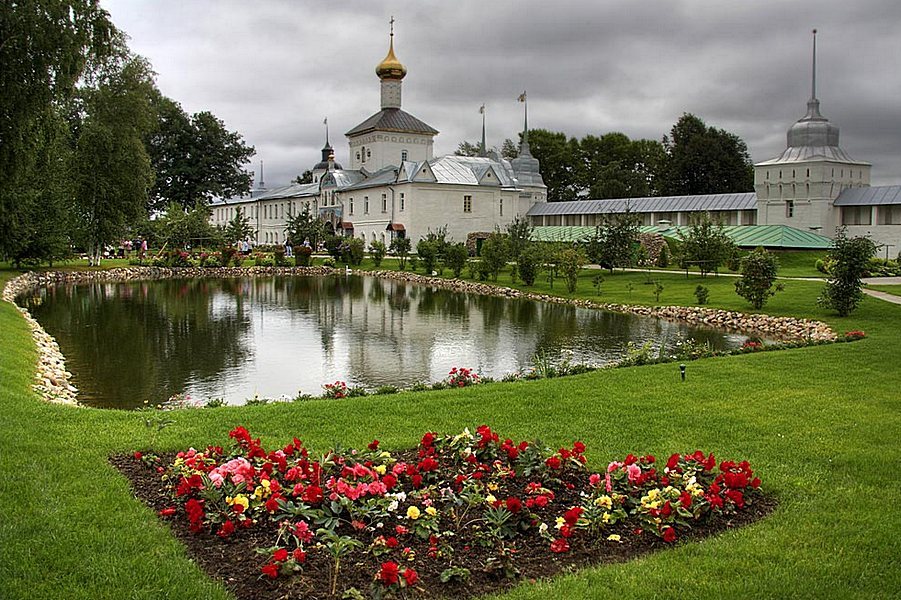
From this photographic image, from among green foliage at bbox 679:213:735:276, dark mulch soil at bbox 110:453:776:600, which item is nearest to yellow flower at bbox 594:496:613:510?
dark mulch soil at bbox 110:453:776:600

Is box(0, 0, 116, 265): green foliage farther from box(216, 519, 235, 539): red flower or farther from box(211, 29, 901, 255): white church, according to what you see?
box(211, 29, 901, 255): white church

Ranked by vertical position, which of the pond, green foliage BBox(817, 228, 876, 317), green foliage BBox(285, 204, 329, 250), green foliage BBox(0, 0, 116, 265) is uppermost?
green foliage BBox(0, 0, 116, 265)

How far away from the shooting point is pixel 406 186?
5219 cm

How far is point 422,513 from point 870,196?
3715 cm

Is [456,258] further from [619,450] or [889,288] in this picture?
[619,450]

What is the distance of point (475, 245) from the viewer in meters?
53.0

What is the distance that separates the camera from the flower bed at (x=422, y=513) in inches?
170

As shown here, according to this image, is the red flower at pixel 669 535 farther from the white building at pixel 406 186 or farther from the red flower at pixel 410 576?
the white building at pixel 406 186

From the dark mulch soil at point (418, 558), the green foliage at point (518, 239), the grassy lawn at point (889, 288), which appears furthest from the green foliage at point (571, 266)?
the dark mulch soil at point (418, 558)

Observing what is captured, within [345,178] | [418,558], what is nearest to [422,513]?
[418,558]

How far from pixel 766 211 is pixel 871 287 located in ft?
53.0

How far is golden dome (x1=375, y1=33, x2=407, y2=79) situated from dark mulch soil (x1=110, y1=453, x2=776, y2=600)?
191 ft

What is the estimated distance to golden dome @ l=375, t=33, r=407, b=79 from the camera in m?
60.4

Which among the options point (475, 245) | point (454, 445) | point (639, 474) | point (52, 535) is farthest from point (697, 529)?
point (475, 245)
